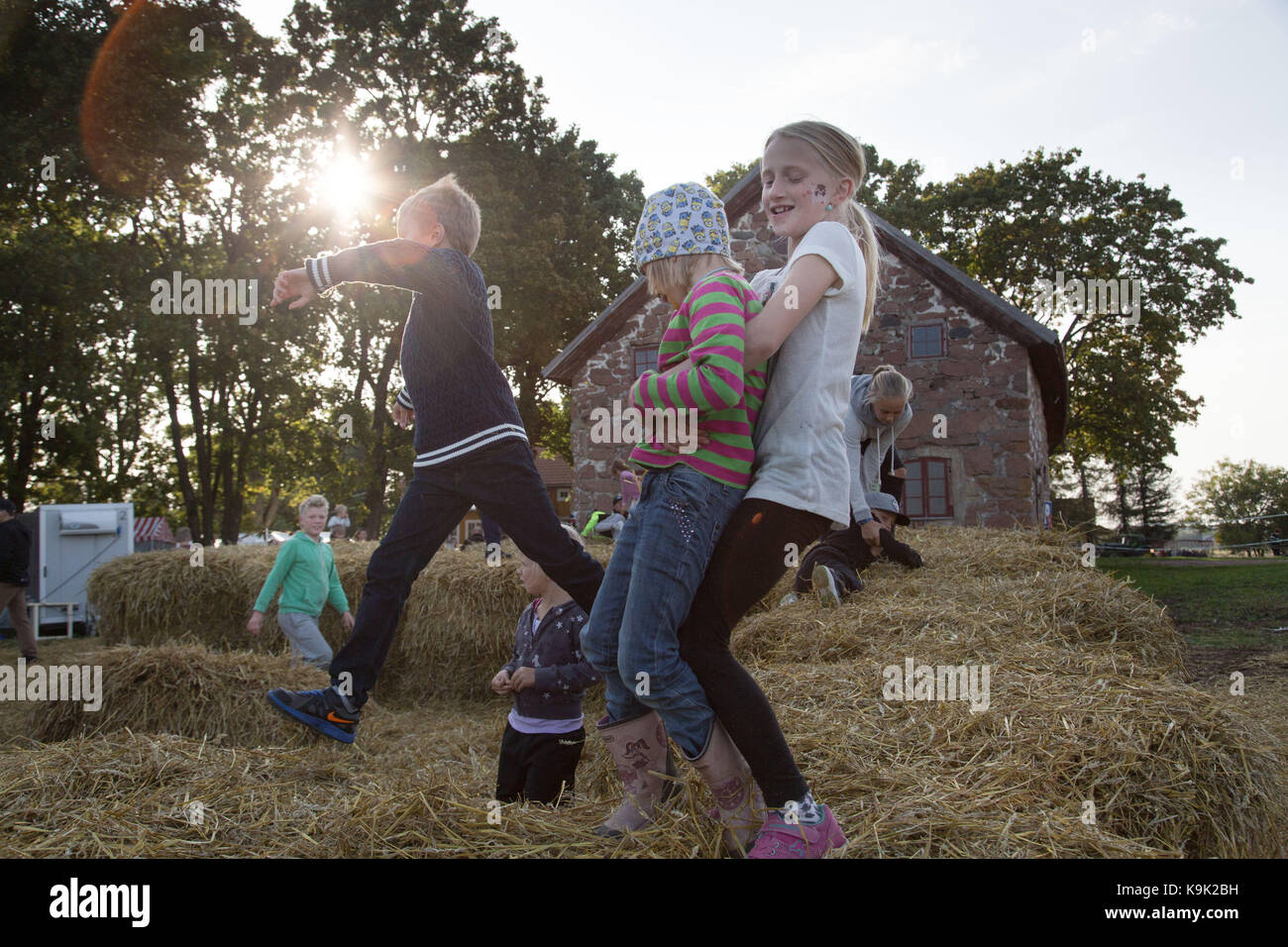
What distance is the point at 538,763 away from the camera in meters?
3.44

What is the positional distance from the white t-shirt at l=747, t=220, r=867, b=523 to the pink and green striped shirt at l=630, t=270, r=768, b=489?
0.19 feet

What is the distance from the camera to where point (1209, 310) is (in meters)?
26.7

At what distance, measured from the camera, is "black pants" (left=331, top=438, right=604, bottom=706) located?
318cm

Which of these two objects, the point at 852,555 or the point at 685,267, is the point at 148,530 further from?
the point at 685,267

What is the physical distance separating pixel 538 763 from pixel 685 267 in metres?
2.06

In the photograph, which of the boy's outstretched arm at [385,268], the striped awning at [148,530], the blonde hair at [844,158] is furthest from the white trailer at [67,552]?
the blonde hair at [844,158]

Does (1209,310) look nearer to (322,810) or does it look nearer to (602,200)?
(602,200)

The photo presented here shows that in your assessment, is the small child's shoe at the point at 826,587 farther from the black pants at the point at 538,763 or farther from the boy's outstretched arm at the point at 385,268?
the boy's outstretched arm at the point at 385,268

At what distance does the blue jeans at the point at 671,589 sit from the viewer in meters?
2.07

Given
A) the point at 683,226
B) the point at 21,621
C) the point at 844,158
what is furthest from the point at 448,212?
the point at 21,621

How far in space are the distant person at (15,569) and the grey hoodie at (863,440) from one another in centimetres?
898

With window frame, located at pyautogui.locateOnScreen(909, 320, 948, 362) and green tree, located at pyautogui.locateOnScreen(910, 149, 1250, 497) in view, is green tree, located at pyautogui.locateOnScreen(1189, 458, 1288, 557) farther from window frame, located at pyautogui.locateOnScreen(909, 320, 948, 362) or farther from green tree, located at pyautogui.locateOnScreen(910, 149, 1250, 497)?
window frame, located at pyautogui.locateOnScreen(909, 320, 948, 362)
